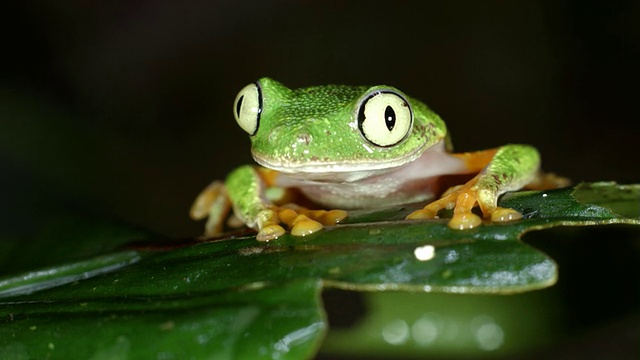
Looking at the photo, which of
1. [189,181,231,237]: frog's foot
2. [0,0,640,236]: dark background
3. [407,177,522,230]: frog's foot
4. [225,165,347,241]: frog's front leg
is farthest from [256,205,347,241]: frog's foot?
[0,0,640,236]: dark background

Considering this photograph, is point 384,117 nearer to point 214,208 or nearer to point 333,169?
point 333,169

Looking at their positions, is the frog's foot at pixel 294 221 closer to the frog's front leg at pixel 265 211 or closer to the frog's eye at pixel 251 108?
Answer: the frog's front leg at pixel 265 211

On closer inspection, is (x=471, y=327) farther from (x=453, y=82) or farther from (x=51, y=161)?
(x=453, y=82)

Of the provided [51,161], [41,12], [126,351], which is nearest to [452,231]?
[126,351]

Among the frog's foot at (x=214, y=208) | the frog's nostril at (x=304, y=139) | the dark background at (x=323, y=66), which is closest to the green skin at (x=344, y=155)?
the frog's nostril at (x=304, y=139)

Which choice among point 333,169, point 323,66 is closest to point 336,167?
point 333,169

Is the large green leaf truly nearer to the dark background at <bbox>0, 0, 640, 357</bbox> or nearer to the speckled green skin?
the speckled green skin
